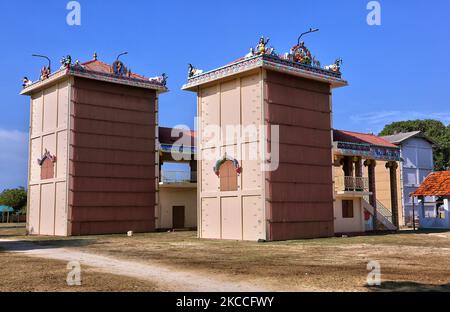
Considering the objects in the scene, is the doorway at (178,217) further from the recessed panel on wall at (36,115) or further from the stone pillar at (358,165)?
the stone pillar at (358,165)

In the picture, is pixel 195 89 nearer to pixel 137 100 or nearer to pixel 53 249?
pixel 137 100

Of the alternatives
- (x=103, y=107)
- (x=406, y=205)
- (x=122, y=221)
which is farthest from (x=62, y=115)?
(x=406, y=205)

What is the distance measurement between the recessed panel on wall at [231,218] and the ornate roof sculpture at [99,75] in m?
12.3

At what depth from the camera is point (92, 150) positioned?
3300 cm

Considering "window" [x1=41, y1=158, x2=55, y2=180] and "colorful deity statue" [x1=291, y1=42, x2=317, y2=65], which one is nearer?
"colorful deity statue" [x1=291, y1=42, x2=317, y2=65]

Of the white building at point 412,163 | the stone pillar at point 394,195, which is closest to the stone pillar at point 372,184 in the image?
the stone pillar at point 394,195

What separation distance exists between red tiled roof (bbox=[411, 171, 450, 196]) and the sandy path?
1088 inches

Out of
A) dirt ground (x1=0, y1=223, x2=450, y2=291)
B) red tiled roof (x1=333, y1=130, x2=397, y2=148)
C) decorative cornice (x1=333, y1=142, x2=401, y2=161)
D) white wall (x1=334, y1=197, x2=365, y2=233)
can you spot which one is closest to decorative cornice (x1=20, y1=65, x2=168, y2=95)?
red tiled roof (x1=333, y1=130, x2=397, y2=148)

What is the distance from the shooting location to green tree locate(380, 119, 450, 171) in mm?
64438

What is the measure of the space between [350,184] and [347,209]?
1.71 m

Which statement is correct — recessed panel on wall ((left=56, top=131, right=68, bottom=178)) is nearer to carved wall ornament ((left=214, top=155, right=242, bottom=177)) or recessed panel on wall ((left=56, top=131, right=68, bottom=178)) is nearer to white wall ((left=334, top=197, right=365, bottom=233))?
carved wall ornament ((left=214, top=155, right=242, bottom=177))

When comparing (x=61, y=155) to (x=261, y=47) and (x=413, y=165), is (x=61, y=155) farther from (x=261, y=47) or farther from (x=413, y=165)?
(x=413, y=165)

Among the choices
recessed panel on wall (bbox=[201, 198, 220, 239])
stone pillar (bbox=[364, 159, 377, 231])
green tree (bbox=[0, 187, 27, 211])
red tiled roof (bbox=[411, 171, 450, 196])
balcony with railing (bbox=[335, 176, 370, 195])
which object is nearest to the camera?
recessed panel on wall (bbox=[201, 198, 220, 239])
